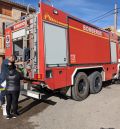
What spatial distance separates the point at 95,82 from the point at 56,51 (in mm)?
3170

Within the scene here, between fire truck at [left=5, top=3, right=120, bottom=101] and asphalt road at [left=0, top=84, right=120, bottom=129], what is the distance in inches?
20.1

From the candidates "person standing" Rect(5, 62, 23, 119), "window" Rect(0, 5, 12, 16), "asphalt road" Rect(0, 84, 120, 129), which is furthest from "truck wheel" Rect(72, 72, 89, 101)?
"window" Rect(0, 5, 12, 16)

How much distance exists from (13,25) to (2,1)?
21.1 meters

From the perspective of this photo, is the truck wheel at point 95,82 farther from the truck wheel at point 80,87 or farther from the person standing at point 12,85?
the person standing at point 12,85

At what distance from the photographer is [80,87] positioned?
8.73 metres

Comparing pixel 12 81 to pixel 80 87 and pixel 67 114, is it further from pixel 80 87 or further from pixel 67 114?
pixel 80 87

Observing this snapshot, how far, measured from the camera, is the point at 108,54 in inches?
436

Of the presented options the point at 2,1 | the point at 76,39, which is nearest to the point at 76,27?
the point at 76,39

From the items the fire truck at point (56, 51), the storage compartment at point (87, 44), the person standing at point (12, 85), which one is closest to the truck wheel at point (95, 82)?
the fire truck at point (56, 51)

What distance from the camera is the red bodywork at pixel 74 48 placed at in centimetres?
693

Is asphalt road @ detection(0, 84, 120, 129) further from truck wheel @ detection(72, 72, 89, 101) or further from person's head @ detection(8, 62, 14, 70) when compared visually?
person's head @ detection(8, 62, 14, 70)

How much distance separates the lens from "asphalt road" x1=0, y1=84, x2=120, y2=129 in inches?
232

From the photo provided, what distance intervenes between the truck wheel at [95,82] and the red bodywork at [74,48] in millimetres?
411

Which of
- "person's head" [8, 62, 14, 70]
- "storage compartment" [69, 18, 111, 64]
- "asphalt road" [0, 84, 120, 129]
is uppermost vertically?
"storage compartment" [69, 18, 111, 64]
